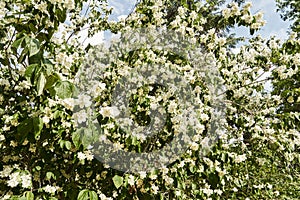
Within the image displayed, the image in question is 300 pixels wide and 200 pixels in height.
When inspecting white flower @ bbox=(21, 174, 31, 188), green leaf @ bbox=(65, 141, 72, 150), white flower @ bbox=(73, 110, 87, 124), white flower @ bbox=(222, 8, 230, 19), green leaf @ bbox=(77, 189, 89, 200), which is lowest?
green leaf @ bbox=(77, 189, 89, 200)

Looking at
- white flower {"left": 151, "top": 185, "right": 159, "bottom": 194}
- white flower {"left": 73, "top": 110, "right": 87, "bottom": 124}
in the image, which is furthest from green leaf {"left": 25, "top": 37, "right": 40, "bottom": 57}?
white flower {"left": 151, "top": 185, "right": 159, "bottom": 194}

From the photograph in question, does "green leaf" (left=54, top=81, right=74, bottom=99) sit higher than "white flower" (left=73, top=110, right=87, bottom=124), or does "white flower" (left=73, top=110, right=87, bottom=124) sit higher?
"white flower" (left=73, top=110, right=87, bottom=124)

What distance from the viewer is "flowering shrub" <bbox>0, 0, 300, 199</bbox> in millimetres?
1739

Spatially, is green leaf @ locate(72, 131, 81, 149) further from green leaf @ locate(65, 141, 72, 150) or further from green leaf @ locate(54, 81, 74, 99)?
green leaf @ locate(54, 81, 74, 99)

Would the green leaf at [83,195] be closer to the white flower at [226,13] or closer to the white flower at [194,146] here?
the white flower at [194,146]

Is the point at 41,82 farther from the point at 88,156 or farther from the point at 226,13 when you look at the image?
the point at 226,13

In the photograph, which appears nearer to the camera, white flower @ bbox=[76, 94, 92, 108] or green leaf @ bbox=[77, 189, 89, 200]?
green leaf @ bbox=[77, 189, 89, 200]

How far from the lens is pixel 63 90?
1.37m

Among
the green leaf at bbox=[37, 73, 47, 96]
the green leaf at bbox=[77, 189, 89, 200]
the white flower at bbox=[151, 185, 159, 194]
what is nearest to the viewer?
the green leaf at bbox=[37, 73, 47, 96]

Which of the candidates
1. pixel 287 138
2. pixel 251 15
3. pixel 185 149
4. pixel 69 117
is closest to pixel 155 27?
pixel 251 15

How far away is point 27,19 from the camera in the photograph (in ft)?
5.76

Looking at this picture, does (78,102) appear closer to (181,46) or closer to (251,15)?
(181,46)

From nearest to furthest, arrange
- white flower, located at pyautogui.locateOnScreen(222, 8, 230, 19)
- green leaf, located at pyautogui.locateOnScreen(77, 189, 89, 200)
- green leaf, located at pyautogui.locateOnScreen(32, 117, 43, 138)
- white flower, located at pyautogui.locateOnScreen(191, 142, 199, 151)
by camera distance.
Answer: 1. green leaf, located at pyautogui.locateOnScreen(32, 117, 43, 138)
2. green leaf, located at pyautogui.locateOnScreen(77, 189, 89, 200)
3. white flower, located at pyautogui.locateOnScreen(191, 142, 199, 151)
4. white flower, located at pyautogui.locateOnScreen(222, 8, 230, 19)

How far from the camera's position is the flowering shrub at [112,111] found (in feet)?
5.71
